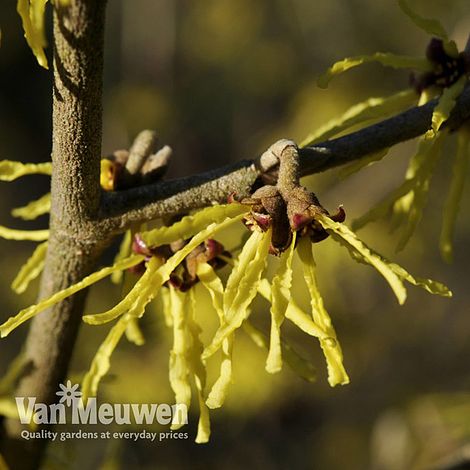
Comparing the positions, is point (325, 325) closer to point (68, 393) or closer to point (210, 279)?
point (210, 279)

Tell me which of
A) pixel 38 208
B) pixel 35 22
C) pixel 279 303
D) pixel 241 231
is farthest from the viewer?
pixel 241 231

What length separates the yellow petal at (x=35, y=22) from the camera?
0.80 metres

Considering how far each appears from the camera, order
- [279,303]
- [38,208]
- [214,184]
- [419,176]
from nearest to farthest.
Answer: [279,303], [214,184], [419,176], [38,208]

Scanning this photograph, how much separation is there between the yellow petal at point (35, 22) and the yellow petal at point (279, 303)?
0.38m

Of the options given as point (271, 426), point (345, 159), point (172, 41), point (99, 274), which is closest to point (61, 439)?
point (99, 274)

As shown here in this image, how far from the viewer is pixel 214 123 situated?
16.3 feet

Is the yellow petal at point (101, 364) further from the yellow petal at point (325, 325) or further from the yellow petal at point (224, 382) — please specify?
the yellow petal at point (325, 325)

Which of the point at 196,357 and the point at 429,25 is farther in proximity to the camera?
the point at 429,25

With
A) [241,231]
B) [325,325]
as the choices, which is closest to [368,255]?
[325,325]

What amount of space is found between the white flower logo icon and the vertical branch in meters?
0.01

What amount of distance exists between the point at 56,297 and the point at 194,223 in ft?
0.70

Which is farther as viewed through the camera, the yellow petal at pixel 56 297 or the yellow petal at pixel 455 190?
the yellow petal at pixel 455 190

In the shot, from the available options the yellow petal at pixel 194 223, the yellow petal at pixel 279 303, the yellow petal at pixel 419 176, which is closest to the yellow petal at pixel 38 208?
the yellow petal at pixel 194 223

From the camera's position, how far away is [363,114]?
3.87 feet
